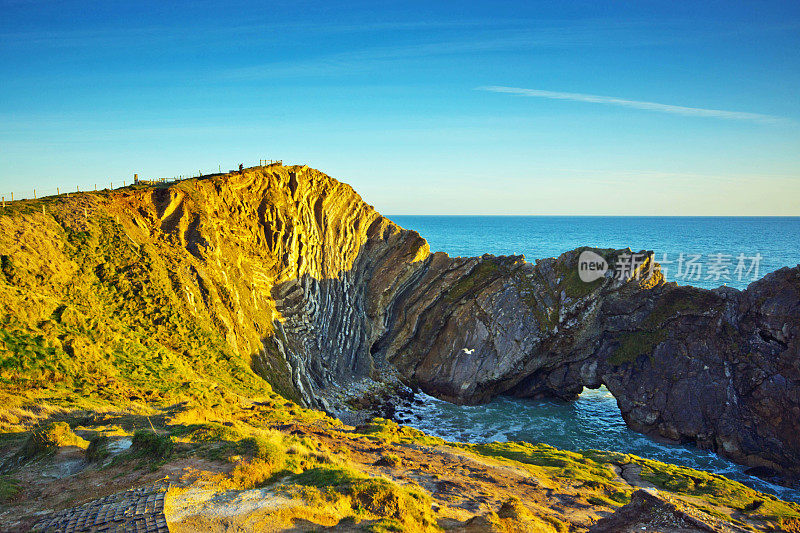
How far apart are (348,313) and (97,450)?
3521 cm

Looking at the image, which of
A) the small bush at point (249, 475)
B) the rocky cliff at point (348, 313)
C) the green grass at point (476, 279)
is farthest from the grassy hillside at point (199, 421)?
the green grass at point (476, 279)

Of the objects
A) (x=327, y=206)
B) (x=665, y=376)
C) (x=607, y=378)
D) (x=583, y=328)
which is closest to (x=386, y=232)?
(x=327, y=206)

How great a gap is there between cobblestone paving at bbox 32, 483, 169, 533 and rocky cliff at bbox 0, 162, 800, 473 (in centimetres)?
1413

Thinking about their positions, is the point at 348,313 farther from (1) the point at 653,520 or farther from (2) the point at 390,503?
(1) the point at 653,520

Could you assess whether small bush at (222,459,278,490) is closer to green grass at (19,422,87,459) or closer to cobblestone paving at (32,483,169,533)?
cobblestone paving at (32,483,169,533)

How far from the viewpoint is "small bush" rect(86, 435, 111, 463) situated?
16.7 meters

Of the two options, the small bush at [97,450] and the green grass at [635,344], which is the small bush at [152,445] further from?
the green grass at [635,344]

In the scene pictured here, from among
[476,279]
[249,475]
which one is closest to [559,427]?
[476,279]

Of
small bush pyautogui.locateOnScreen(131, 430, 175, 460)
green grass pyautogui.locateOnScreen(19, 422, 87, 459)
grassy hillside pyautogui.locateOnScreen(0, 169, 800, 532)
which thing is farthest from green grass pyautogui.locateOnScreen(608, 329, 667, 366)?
green grass pyautogui.locateOnScreen(19, 422, 87, 459)

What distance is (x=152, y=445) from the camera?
56.7ft

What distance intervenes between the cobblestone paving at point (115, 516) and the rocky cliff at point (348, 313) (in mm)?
14128

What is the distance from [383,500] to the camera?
49.7 feet

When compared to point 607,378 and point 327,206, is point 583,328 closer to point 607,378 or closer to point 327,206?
point 607,378

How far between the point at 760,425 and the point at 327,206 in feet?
153
